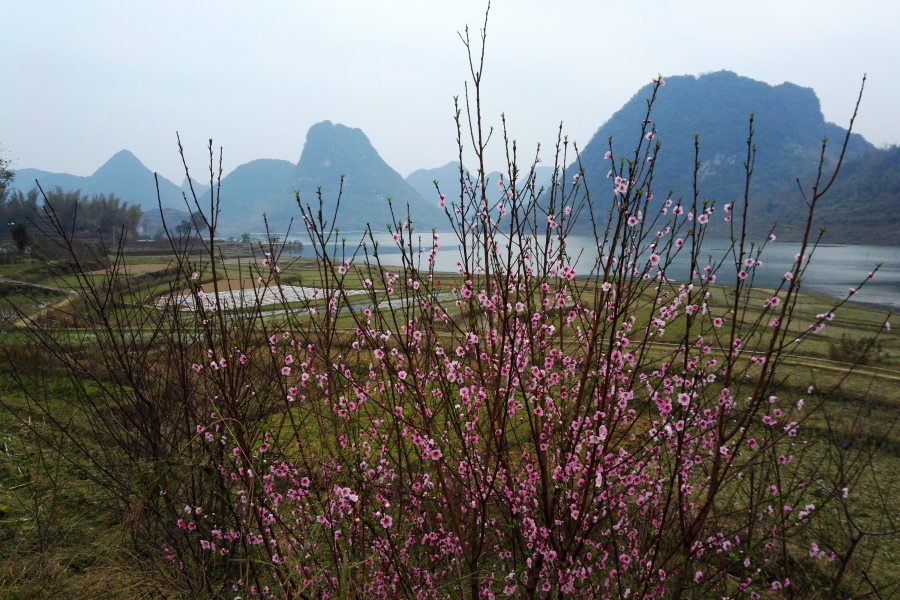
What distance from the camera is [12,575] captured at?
3311mm

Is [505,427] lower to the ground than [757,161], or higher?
lower

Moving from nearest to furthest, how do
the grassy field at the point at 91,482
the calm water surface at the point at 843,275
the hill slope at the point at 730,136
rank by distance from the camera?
1. the grassy field at the point at 91,482
2. the calm water surface at the point at 843,275
3. the hill slope at the point at 730,136

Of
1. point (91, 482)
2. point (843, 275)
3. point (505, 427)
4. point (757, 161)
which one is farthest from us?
point (757, 161)

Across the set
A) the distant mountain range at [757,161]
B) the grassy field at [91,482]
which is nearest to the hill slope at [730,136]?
the distant mountain range at [757,161]

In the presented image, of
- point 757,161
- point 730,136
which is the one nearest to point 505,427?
point 757,161

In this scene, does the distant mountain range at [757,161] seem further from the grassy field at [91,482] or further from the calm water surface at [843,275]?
the grassy field at [91,482]

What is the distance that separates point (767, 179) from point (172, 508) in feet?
486

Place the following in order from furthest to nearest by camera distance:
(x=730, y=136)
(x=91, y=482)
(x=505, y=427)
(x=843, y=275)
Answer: (x=730, y=136), (x=843, y=275), (x=91, y=482), (x=505, y=427)

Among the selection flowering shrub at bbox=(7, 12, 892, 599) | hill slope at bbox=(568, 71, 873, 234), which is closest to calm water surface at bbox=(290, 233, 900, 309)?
flowering shrub at bbox=(7, 12, 892, 599)

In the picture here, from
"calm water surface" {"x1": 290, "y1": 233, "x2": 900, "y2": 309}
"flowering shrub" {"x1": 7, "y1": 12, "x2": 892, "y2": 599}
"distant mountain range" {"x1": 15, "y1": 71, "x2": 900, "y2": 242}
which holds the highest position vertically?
"distant mountain range" {"x1": 15, "y1": 71, "x2": 900, "y2": 242}

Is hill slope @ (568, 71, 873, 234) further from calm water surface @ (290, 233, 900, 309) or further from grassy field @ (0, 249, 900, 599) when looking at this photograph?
grassy field @ (0, 249, 900, 599)

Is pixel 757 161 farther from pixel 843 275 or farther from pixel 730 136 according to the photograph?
pixel 843 275

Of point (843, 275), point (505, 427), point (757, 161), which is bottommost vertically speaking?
point (843, 275)

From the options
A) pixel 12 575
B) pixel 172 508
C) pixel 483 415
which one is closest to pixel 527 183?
pixel 483 415
